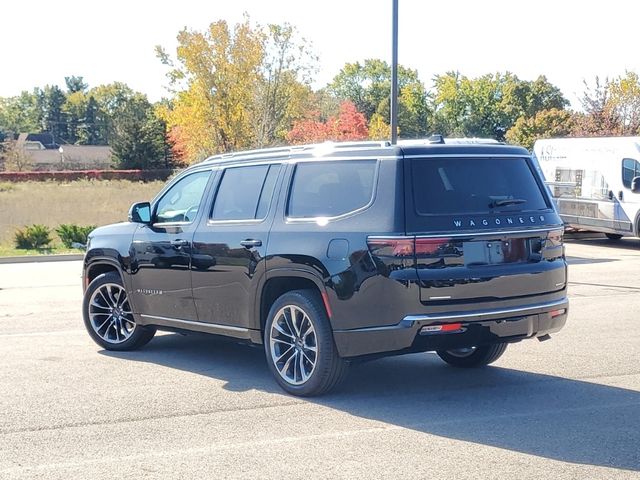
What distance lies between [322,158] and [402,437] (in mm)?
2476

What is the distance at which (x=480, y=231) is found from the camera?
6.76 meters

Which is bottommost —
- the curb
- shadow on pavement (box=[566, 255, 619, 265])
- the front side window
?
the curb

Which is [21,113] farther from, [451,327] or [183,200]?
[451,327]

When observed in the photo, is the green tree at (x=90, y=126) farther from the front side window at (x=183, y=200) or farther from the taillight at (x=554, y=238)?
the taillight at (x=554, y=238)

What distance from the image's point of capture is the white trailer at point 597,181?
869 inches

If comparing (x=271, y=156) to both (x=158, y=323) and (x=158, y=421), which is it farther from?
(x=158, y=421)

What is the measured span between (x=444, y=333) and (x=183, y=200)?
10.5 feet

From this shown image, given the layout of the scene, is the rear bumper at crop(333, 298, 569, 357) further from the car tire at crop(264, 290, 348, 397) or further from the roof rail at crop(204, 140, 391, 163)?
the roof rail at crop(204, 140, 391, 163)

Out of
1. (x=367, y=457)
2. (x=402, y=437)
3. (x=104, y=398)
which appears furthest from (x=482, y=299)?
(x=104, y=398)

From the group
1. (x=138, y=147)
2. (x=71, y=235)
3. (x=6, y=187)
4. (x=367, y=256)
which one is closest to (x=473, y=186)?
(x=367, y=256)

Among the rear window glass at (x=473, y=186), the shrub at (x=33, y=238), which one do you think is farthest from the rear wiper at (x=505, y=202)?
the shrub at (x=33, y=238)

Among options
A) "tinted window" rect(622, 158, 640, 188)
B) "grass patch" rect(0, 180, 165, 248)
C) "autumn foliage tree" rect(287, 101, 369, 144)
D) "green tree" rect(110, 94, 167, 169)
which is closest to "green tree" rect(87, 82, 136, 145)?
"green tree" rect(110, 94, 167, 169)

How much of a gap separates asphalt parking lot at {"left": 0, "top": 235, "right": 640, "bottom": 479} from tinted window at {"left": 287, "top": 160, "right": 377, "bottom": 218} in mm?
1481

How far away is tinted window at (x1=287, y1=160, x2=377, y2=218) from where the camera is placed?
23.0 feet
